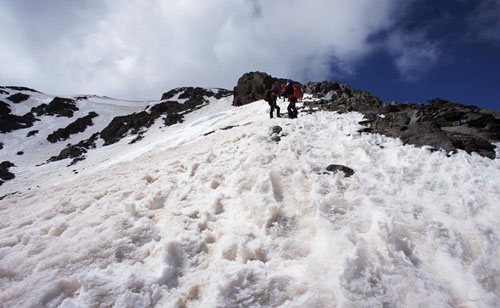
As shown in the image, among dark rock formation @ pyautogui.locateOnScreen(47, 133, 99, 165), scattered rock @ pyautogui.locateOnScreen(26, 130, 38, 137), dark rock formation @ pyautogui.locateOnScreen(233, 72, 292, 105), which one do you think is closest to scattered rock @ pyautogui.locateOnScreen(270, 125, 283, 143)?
dark rock formation @ pyautogui.locateOnScreen(47, 133, 99, 165)

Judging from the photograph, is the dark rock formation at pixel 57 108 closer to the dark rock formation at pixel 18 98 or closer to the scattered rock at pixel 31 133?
the dark rock formation at pixel 18 98

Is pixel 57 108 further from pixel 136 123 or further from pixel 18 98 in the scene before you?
pixel 136 123

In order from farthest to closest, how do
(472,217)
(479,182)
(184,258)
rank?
(479,182), (472,217), (184,258)

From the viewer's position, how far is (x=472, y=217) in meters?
4.22

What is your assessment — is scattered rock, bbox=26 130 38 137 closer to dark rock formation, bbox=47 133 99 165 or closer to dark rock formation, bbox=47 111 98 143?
dark rock formation, bbox=47 111 98 143

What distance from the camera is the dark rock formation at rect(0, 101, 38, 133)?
41.7 m

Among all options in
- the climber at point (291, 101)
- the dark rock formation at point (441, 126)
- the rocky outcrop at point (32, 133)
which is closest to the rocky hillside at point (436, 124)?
the dark rock formation at point (441, 126)

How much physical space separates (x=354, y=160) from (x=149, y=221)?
535 centimetres

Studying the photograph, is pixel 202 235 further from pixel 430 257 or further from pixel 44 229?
pixel 430 257

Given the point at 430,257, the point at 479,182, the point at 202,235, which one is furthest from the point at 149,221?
the point at 479,182

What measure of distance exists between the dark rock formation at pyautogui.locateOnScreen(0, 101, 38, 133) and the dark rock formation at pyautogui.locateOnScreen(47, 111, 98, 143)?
8.70 meters

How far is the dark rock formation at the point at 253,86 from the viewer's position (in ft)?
119

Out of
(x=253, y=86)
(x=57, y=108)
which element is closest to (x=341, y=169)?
(x=253, y=86)

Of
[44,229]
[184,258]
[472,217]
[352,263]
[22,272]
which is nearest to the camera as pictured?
[352,263]
